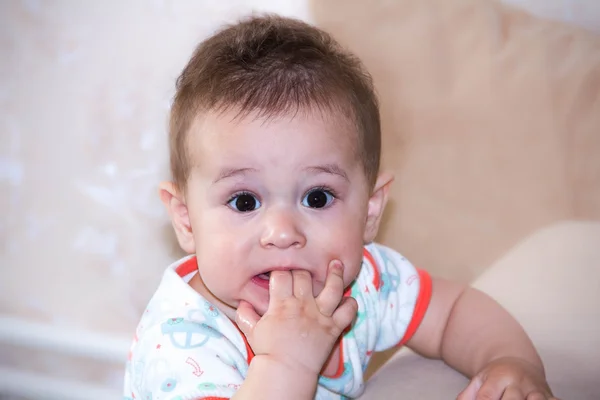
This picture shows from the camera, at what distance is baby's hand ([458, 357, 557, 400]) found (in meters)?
0.83

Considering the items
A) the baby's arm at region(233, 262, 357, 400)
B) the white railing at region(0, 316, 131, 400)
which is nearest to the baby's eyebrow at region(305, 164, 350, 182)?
the baby's arm at region(233, 262, 357, 400)

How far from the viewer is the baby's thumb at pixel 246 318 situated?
0.81m

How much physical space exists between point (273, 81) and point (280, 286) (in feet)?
0.76

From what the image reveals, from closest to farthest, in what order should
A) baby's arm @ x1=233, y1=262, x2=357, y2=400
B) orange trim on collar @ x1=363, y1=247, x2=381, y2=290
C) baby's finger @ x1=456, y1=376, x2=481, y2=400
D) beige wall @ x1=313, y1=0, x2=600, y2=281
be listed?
baby's arm @ x1=233, y1=262, x2=357, y2=400 → baby's finger @ x1=456, y1=376, x2=481, y2=400 → orange trim on collar @ x1=363, y1=247, x2=381, y2=290 → beige wall @ x1=313, y1=0, x2=600, y2=281

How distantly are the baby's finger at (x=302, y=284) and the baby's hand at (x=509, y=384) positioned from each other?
226 millimetres

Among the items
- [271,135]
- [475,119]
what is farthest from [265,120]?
[475,119]

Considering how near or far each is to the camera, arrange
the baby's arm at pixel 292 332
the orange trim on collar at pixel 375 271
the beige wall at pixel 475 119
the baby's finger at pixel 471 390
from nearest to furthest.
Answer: the baby's arm at pixel 292 332 → the baby's finger at pixel 471 390 → the orange trim on collar at pixel 375 271 → the beige wall at pixel 475 119

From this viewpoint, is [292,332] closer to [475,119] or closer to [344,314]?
[344,314]

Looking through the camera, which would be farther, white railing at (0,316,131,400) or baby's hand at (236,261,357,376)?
white railing at (0,316,131,400)

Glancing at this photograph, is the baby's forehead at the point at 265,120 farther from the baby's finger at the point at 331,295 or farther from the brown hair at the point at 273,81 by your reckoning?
the baby's finger at the point at 331,295

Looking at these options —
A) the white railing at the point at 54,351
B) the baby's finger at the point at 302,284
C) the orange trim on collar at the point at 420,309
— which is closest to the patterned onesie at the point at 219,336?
the orange trim on collar at the point at 420,309

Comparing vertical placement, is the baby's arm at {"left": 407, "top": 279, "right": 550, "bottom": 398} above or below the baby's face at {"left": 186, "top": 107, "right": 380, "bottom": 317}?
below

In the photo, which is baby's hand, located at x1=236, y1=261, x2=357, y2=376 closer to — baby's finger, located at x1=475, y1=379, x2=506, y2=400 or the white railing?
baby's finger, located at x1=475, y1=379, x2=506, y2=400

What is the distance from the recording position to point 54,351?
1306 millimetres
